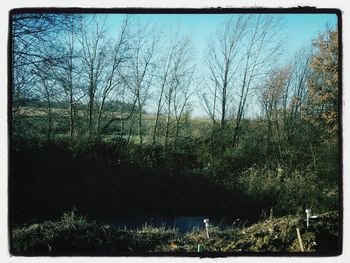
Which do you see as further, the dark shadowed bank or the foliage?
the foliage

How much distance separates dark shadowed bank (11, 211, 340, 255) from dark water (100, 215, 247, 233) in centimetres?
5

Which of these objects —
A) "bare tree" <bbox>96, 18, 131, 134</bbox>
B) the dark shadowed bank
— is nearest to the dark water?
the dark shadowed bank

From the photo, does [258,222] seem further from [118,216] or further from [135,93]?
[135,93]

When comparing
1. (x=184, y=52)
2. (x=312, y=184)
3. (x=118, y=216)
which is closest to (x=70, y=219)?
(x=118, y=216)

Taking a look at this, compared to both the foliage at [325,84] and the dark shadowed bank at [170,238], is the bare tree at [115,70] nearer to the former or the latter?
the dark shadowed bank at [170,238]

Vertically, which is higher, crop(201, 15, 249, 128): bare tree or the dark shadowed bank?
crop(201, 15, 249, 128): bare tree

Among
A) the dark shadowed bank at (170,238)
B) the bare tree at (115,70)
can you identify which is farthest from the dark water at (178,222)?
the bare tree at (115,70)

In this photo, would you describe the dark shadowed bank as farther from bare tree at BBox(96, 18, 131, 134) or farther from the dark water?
bare tree at BBox(96, 18, 131, 134)

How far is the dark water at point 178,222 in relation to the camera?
481 centimetres

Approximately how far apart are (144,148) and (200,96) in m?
0.80

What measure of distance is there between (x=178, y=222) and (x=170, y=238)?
0.18 m

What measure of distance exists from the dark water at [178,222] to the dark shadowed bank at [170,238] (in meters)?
0.05

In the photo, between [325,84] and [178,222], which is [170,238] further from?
[325,84]

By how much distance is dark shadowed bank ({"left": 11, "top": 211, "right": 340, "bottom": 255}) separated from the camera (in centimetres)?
445
